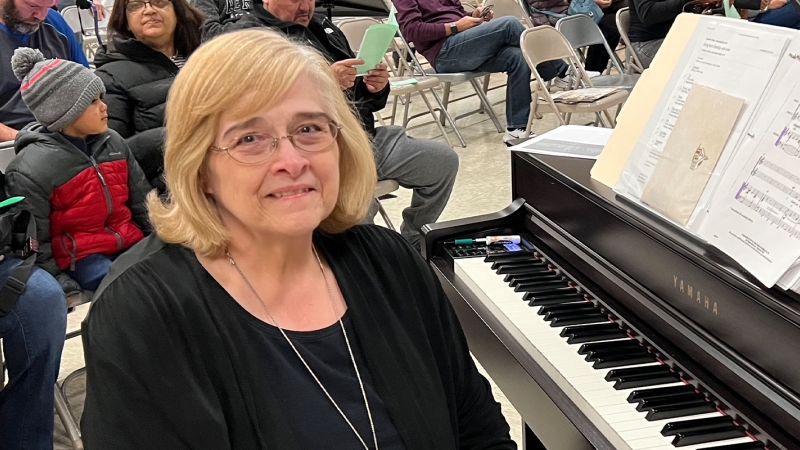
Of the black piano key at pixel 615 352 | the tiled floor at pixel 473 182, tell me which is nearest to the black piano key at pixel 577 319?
the black piano key at pixel 615 352

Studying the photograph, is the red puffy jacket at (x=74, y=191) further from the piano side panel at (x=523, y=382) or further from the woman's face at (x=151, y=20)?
the piano side panel at (x=523, y=382)

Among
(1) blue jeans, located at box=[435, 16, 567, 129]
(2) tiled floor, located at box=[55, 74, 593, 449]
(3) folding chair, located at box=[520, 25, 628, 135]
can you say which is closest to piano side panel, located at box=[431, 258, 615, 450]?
(2) tiled floor, located at box=[55, 74, 593, 449]

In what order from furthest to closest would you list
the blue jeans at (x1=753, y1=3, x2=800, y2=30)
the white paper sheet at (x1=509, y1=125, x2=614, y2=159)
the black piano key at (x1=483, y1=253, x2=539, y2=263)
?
the blue jeans at (x1=753, y1=3, x2=800, y2=30)
the white paper sheet at (x1=509, y1=125, x2=614, y2=159)
the black piano key at (x1=483, y1=253, x2=539, y2=263)

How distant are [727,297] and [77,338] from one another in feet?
7.89

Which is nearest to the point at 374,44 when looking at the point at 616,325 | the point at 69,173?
the point at 69,173

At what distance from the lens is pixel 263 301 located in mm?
1213

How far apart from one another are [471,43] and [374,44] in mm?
2138

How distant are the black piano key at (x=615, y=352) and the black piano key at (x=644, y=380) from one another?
0.07 meters

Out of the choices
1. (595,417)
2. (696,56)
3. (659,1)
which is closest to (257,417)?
(595,417)

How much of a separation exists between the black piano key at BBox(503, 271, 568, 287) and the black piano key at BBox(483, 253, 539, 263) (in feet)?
0.25

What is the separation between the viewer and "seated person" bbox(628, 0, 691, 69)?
4688 mm

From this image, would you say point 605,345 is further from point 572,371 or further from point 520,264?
point 520,264

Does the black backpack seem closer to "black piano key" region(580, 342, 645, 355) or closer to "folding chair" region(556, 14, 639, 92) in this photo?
"black piano key" region(580, 342, 645, 355)

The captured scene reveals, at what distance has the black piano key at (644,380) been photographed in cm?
131
